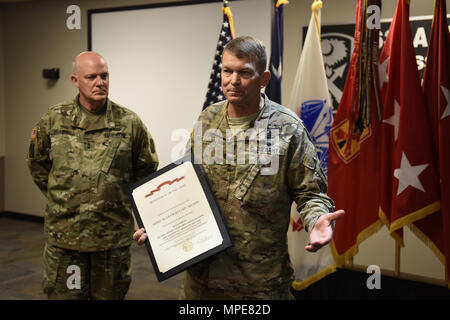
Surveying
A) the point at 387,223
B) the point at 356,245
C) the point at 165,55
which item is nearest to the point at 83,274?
the point at 356,245

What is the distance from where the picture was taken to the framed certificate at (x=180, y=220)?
5.09ft

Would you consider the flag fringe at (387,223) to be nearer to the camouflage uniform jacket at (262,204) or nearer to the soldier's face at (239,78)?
the camouflage uniform jacket at (262,204)

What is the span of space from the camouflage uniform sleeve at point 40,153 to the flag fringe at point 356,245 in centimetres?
171

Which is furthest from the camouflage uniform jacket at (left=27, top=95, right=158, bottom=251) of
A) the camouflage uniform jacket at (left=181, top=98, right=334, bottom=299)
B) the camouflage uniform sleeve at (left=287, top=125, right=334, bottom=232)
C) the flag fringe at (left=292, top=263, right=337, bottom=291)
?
the flag fringe at (left=292, top=263, right=337, bottom=291)

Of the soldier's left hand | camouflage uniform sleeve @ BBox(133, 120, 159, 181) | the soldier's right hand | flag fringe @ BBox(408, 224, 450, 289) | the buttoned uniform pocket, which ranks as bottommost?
flag fringe @ BBox(408, 224, 450, 289)

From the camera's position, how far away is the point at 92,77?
2.25 m

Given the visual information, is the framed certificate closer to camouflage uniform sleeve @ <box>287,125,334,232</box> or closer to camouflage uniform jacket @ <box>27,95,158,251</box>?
camouflage uniform sleeve @ <box>287,125,334,232</box>

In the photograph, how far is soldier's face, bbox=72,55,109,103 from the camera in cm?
225

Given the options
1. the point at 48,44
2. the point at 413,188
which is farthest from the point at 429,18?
the point at 48,44

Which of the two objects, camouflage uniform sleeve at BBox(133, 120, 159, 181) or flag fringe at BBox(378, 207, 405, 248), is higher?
camouflage uniform sleeve at BBox(133, 120, 159, 181)

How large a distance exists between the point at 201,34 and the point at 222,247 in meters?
3.20
